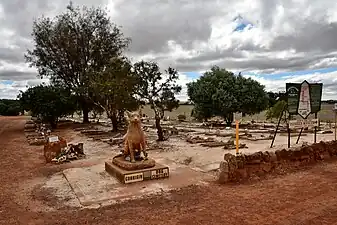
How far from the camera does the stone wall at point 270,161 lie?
27.4 ft

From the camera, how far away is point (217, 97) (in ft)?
93.8

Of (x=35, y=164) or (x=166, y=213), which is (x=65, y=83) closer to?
(x=35, y=164)

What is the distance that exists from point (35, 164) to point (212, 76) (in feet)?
69.7

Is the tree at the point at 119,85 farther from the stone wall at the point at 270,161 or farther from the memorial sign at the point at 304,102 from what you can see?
the stone wall at the point at 270,161

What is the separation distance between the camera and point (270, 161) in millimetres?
9133

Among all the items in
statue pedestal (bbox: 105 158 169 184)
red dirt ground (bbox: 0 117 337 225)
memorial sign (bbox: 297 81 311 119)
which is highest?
memorial sign (bbox: 297 81 311 119)

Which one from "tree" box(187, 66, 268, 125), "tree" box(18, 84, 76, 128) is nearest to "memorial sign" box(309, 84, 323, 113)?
"tree" box(187, 66, 268, 125)

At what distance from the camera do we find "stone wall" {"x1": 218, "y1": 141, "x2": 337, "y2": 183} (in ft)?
27.4

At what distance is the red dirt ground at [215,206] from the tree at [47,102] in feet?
59.3

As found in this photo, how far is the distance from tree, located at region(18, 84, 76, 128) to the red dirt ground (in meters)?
18.1

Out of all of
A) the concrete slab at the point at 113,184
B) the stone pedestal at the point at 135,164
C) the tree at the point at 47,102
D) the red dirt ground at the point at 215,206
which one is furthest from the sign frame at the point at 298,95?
the tree at the point at 47,102

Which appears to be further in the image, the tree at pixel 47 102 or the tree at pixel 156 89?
the tree at pixel 47 102

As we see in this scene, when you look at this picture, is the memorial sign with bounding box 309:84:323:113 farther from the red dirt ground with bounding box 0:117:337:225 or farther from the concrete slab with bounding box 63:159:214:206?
the concrete slab with bounding box 63:159:214:206

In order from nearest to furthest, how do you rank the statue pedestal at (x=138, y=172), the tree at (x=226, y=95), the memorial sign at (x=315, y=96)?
the statue pedestal at (x=138, y=172) → the memorial sign at (x=315, y=96) → the tree at (x=226, y=95)
